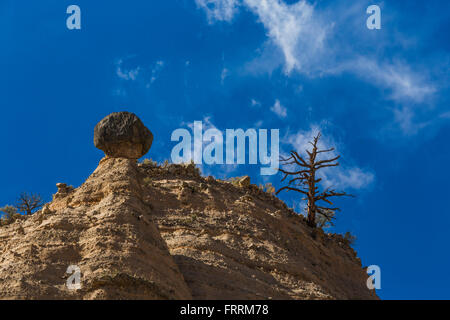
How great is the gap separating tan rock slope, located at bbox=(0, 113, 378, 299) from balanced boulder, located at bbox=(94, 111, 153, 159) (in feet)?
1.87

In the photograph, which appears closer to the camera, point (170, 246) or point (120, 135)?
point (170, 246)

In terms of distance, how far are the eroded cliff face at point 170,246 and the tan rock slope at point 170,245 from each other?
3cm

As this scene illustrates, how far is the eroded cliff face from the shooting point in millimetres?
7750

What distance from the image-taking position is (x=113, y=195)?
1050 centimetres

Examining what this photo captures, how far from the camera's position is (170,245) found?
11.5 m

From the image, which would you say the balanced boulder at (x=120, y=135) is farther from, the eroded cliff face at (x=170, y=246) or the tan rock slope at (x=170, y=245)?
the eroded cliff face at (x=170, y=246)

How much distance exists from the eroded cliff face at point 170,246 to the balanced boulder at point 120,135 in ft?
3.61

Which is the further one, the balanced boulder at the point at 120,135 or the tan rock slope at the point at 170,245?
the balanced boulder at the point at 120,135

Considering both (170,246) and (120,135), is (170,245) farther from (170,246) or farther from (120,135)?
(120,135)

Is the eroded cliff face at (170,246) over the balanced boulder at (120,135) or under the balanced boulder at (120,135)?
under

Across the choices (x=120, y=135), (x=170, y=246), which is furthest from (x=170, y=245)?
(x=120, y=135)

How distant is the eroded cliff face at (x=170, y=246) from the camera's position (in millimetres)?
7750

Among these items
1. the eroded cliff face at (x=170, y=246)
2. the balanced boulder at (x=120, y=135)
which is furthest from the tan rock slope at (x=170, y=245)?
the balanced boulder at (x=120, y=135)

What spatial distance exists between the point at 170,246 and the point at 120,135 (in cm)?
449
